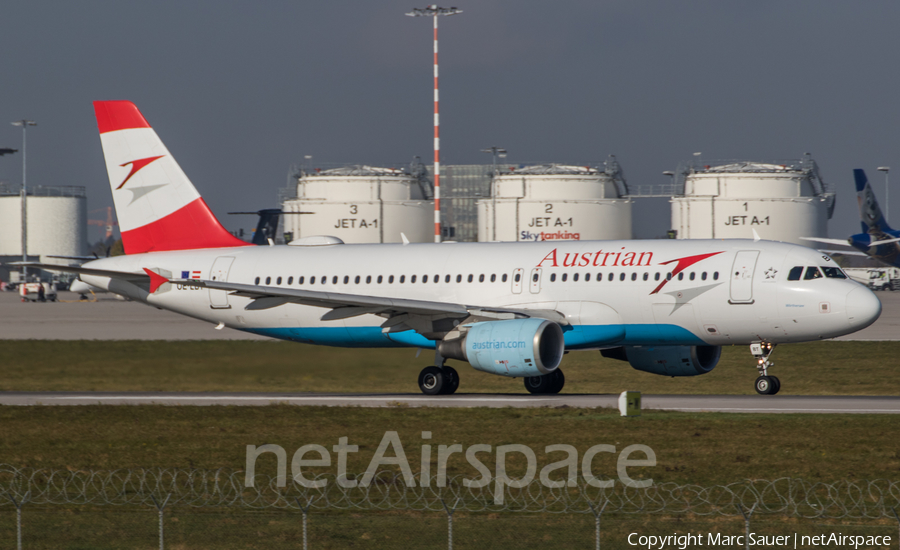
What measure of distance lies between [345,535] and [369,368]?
659 inches

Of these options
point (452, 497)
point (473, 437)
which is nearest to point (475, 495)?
point (452, 497)

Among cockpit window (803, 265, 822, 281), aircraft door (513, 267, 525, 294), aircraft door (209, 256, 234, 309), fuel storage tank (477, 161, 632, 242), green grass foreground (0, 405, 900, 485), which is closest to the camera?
green grass foreground (0, 405, 900, 485)

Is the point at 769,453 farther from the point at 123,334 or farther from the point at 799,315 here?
the point at 123,334

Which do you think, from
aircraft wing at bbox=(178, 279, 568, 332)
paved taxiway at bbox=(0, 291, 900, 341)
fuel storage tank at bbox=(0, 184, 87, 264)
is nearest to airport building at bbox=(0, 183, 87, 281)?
fuel storage tank at bbox=(0, 184, 87, 264)

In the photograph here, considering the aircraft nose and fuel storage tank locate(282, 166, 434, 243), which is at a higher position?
fuel storage tank locate(282, 166, 434, 243)


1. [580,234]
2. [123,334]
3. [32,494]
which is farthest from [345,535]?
[580,234]

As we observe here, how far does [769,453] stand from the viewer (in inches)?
800

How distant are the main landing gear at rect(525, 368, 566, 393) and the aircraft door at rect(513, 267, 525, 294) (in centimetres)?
276

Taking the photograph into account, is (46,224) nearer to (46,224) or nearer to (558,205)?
(46,224)

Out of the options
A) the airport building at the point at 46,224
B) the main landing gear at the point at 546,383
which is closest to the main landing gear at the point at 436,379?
the main landing gear at the point at 546,383

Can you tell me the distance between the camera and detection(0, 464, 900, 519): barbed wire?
16.5 m

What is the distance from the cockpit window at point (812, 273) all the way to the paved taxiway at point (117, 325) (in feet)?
75.1

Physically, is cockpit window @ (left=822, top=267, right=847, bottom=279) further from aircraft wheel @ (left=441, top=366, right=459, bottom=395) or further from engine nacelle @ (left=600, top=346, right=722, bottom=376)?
aircraft wheel @ (left=441, top=366, right=459, bottom=395)

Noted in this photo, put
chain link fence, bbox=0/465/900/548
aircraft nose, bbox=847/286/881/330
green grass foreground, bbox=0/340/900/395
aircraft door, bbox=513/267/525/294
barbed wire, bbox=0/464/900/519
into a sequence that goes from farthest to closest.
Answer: aircraft door, bbox=513/267/525/294 < green grass foreground, bbox=0/340/900/395 < aircraft nose, bbox=847/286/881/330 < barbed wire, bbox=0/464/900/519 < chain link fence, bbox=0/465/900/548
